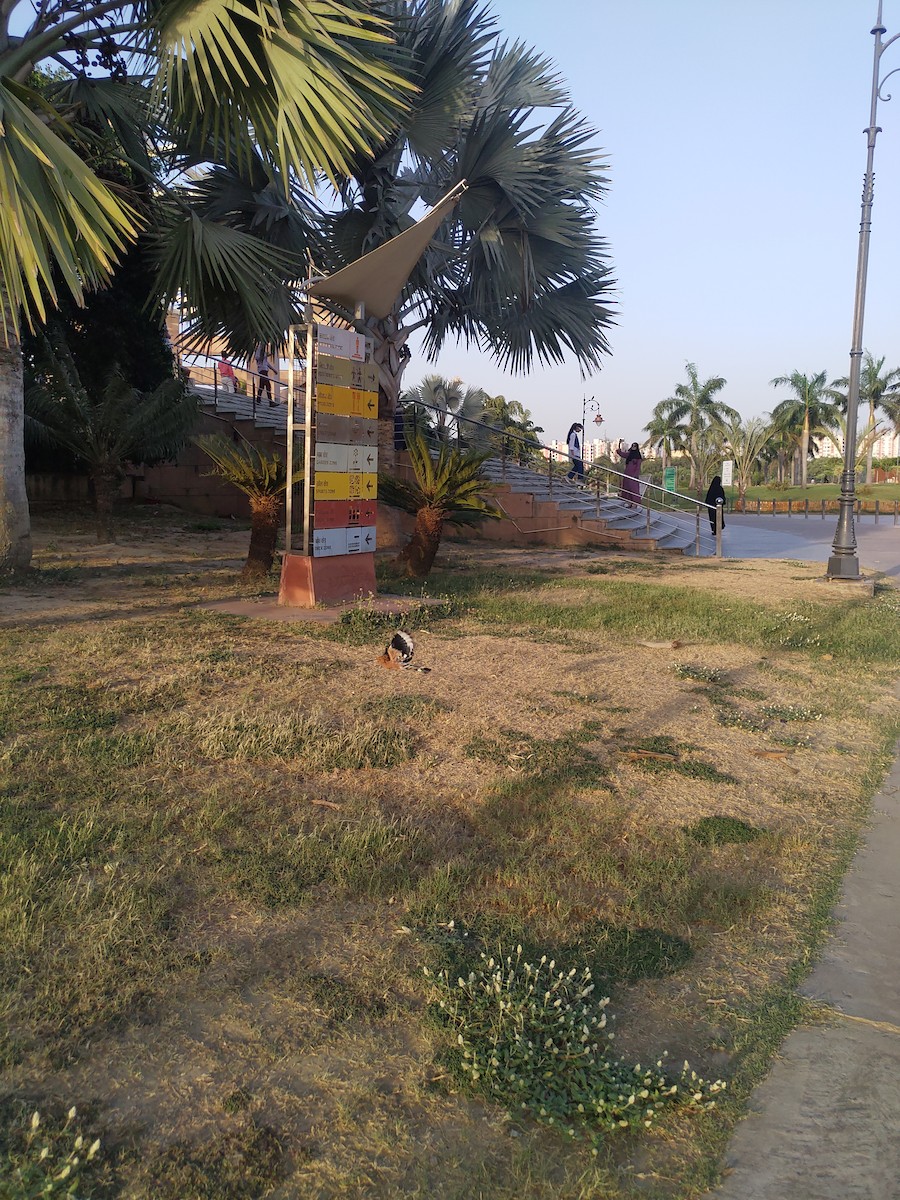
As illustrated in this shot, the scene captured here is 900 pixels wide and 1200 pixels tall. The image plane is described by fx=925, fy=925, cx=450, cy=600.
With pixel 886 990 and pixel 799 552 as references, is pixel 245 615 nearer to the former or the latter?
pixel 886 990

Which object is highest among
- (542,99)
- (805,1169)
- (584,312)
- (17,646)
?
(542,99)

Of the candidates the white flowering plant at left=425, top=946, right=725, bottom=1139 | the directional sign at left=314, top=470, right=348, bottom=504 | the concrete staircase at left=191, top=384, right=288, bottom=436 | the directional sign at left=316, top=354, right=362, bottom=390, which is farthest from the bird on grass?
the concrete staircase at left=191, top=384, right=288, bottom=436

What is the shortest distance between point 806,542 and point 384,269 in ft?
55.0

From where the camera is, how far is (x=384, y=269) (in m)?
8.97

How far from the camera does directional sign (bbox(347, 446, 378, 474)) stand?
922 centimetres

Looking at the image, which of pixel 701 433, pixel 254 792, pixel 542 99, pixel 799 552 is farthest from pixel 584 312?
pixel 701 433

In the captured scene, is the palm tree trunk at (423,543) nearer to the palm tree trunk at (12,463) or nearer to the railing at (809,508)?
the palm tree trunk at (12,463)

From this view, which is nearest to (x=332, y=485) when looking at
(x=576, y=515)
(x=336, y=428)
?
(x=336, y=428)

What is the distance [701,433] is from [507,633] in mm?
57439

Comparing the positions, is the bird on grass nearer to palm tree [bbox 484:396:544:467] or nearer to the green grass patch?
the green grass patch

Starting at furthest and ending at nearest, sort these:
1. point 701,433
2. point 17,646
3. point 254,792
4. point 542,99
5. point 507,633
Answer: point 701,433 → point 542,99 → point 507,633 → point 17,646 → point 254,792

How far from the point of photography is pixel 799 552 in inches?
772

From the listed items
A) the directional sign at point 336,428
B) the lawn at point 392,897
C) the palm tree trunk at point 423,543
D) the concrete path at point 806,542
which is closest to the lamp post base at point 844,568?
the concrete path at point 806,542

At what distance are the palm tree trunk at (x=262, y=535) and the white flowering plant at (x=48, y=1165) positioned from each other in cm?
805
